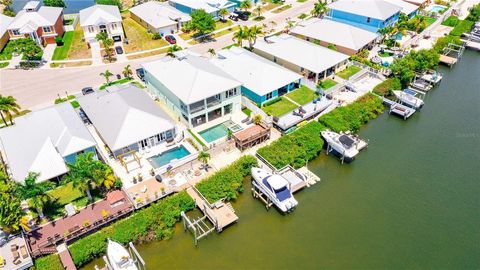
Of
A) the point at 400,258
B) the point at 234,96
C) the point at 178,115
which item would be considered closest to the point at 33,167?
the point at 178,115

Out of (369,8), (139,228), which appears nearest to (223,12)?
(369,8)

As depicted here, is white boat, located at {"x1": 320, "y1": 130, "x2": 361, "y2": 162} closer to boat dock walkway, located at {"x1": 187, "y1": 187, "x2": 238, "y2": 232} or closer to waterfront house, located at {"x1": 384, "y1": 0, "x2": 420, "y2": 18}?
boat dock walkway, located at {"x1": 187, "y1": 187, "x2": 238, "y2": 232}

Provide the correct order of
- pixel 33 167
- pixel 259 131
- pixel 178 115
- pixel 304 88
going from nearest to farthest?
1. pixel 33 167
2. pixel 259 131
3. pixel 178 115
4. pixel 304 88

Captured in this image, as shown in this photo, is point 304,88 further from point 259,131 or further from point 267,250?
point 267,250

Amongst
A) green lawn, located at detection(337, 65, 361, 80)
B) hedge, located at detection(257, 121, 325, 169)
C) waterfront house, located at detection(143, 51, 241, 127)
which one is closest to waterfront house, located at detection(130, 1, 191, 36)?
waterfront house, located at detection(143, 51, 241, 127)

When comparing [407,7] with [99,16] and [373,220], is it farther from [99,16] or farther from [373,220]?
[99,16]

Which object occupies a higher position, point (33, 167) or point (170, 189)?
point (33, 167)
